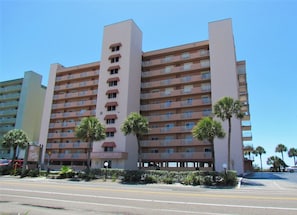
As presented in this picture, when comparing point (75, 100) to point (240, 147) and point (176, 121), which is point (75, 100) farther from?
point (240, 147)

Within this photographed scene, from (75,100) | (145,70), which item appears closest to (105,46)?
(145,70)

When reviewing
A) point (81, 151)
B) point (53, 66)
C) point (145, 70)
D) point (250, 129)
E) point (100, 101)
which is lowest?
point (81, 151)

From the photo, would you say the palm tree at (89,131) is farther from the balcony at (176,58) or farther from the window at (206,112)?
the balcony at (176,58)

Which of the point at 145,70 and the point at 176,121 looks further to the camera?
the point at 145,70

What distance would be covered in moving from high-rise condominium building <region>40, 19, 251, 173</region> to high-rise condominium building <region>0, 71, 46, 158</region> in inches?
480

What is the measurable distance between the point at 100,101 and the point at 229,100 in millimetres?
28453

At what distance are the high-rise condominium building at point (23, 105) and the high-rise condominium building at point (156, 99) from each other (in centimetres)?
1219

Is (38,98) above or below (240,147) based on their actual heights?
above

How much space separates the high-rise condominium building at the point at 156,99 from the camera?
43781mm

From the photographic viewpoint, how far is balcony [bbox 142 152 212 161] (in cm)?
4197

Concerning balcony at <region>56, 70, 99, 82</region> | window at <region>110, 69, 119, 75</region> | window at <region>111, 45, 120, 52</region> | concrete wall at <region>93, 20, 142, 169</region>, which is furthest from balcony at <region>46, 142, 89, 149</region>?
window at <region>111, 45, 120, 52</region>

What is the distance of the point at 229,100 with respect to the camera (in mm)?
A: 32188

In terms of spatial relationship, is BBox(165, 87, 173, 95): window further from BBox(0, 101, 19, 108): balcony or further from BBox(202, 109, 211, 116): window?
BBox(0, 101, 19, 108): balcony

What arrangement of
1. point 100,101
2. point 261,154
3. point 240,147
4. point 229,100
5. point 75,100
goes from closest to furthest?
1. point 229,100
2. point 240,147
3. point 100,101
4. point 75,100
5. point 261,154
